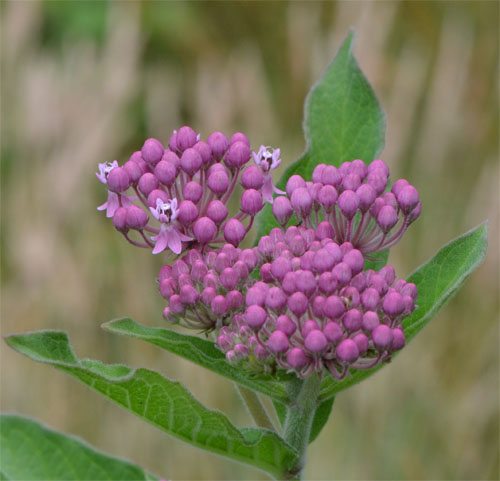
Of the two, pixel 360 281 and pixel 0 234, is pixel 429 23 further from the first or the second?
pixel 360 281

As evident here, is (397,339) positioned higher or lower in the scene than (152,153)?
lower

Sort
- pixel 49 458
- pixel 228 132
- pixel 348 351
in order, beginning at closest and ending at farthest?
pixel 49 458 → pixel 348 351 → pixel 228 132

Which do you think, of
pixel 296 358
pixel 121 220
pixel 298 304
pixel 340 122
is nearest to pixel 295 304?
pixel 298 304

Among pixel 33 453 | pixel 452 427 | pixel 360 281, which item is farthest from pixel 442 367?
pixel 33 453

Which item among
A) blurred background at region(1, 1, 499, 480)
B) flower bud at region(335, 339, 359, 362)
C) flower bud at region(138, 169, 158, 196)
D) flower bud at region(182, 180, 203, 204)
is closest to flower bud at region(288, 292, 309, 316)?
flower bud at region(335, 339, 359, 362)

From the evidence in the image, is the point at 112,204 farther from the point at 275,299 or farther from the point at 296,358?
the point at 296,358

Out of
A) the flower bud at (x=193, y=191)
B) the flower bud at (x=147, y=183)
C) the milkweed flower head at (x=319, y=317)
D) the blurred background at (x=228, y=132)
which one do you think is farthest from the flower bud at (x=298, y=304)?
the blurred background at (x=228, y=132)

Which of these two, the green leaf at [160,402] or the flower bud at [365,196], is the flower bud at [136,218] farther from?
the flower bud at [365,196]
